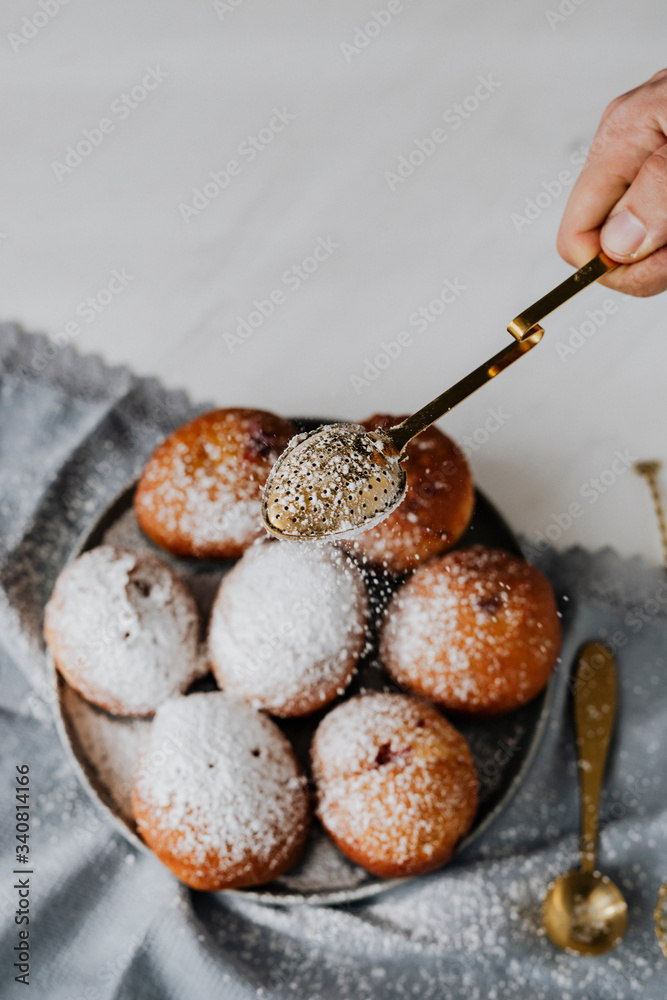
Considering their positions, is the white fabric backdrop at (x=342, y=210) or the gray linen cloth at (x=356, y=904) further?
the white fabric backdrop at (x=342, y=210)

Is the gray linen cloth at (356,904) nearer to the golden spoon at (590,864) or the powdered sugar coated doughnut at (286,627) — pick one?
the golden spoon at (590,864)

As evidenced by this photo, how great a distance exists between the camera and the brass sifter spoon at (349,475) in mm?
777

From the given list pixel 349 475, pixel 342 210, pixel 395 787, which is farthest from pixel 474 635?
pixel 342 210

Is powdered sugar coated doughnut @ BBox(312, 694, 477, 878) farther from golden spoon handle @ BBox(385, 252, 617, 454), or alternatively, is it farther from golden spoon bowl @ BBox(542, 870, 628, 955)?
golden spoon handle @ BBox(385, 252, 617, 454)

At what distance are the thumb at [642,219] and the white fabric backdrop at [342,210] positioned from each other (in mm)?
480

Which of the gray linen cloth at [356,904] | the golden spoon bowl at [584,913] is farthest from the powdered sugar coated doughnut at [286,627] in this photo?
the golden spoon bowl at [584,913]

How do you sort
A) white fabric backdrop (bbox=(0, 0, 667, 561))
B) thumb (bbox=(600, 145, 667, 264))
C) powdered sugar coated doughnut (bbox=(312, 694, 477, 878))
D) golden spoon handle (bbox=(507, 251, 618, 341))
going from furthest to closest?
white fabric backdrop (bbox=(0, 0, 667, 561))
powdered sugar coated doughnut (bbox=(312, 694, 477, 878))
thumb (bbox=(600, 145, 667, 264))
golden spoon handle (bbox=(507, 251, 618, 341))

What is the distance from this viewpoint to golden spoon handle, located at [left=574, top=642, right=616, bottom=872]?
113cm

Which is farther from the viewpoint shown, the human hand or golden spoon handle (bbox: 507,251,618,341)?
the human hand

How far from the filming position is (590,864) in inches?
43.9

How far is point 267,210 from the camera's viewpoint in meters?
1.48

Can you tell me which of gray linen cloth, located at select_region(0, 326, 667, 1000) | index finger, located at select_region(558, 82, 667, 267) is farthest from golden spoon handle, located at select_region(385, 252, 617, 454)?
gray linen cloth, located at select_region(0, 326, 667, 1000)

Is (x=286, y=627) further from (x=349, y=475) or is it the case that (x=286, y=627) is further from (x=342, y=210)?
(x=342, y=210)

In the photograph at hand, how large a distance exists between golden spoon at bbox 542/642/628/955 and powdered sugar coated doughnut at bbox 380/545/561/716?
0.15 meters
